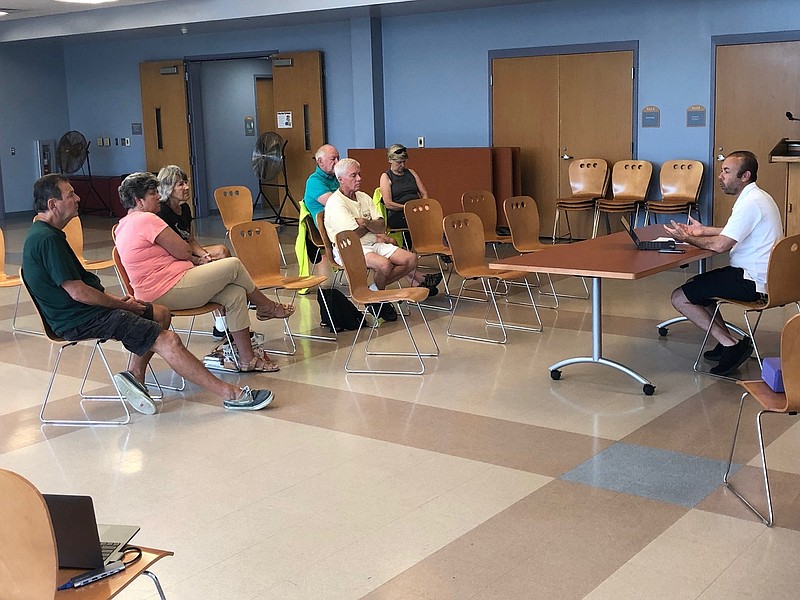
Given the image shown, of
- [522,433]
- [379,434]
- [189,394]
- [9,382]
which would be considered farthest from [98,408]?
[522,433]

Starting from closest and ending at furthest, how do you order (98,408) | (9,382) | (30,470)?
1. (30,470)
2. (98,408)
3. (9,382)

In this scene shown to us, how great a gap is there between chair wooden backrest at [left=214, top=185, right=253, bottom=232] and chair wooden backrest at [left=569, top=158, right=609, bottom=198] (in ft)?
12.2

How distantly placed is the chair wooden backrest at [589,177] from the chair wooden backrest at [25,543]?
368 inches

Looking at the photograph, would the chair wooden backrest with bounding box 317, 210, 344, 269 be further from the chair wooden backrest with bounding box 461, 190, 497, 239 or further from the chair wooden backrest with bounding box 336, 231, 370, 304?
the chair wooden backrest with bounding box 461, 190, 497, 239

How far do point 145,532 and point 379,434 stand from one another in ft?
4.67

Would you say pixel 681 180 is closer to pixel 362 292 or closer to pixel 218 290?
pixel 362 292

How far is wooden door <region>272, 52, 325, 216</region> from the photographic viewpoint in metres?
13.6

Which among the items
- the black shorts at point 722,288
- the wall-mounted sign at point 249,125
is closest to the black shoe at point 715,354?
the black shorts at point 722,288

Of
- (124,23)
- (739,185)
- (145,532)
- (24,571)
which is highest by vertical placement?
(124,23)

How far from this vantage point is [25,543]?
2088mm

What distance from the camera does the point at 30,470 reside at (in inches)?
179

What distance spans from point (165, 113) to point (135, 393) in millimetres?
11011

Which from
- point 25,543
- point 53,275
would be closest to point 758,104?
point 53,275

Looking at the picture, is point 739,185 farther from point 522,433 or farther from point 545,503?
point 545,503
